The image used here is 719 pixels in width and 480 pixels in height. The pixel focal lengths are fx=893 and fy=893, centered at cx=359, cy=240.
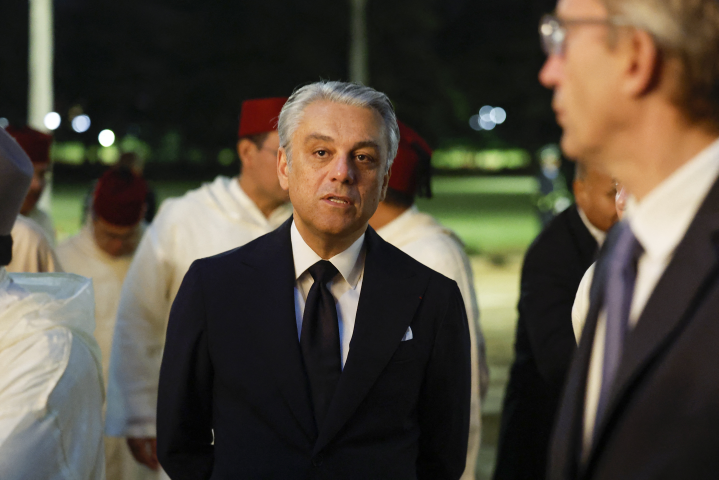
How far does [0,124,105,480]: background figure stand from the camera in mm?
2172

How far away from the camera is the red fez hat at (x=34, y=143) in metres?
5.74

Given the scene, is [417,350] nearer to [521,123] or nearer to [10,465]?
[10,465]

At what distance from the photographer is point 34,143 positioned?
582 cm

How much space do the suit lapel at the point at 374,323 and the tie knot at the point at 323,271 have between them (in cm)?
9

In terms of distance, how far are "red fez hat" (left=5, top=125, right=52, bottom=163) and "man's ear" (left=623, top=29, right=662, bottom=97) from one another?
4981 millimetres

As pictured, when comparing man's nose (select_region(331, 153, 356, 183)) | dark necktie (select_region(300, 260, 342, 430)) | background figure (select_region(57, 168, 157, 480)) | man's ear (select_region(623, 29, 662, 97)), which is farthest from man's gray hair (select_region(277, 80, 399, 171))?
background figure (select_region(57, 168, 157, 480))

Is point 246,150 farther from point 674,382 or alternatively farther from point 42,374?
point 674,382

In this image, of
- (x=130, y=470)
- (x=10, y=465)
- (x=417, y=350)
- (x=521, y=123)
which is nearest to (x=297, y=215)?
(x=417, y=350)

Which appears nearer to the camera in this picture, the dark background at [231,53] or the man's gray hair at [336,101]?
the man's gray hair at [336,101]

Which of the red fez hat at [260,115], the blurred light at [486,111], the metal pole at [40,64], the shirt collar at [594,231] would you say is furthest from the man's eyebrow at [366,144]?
the blurred light at [486,111]

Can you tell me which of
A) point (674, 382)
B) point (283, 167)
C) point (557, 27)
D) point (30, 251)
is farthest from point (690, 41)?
point (30, 251)

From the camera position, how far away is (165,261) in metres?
3.98

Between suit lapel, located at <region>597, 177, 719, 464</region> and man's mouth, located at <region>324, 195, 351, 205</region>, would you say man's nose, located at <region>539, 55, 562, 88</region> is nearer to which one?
suit lapel, located at <region>597, 177, 719, 464</region>

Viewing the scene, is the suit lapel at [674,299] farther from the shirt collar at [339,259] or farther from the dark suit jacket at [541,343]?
the dark suit jacket at [541,343]
